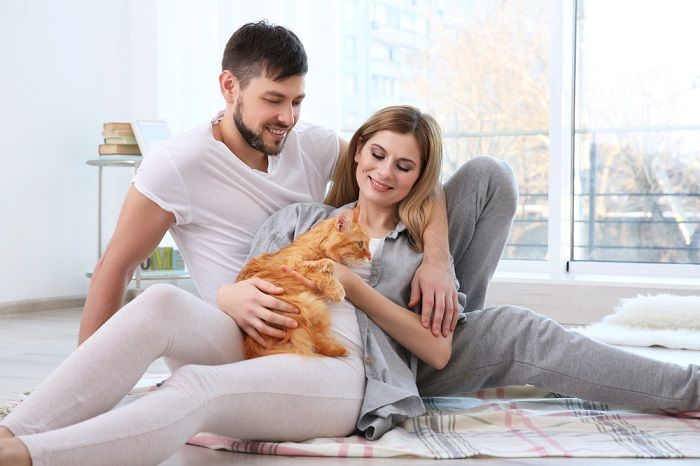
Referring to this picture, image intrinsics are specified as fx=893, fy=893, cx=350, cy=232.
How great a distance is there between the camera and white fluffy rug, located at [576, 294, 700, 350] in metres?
3.33

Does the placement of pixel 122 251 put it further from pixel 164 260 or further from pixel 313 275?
pixel 164 260

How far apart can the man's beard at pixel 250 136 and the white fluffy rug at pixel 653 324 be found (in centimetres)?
173

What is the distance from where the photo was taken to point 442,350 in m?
1.95

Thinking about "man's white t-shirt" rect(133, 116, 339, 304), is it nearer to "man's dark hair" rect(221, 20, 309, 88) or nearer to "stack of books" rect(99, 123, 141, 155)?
"man's dark hair" rect(221, 20, 309, 88)

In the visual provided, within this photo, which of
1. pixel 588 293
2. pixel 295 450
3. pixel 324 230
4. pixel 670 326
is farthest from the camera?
pixel 588 293

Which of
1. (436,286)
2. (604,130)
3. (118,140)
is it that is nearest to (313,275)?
(436,286)

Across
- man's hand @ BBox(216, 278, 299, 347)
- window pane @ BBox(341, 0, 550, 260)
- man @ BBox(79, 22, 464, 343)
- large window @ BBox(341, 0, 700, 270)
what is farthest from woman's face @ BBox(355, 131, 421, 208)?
window pane @ BBox(341, 0, 550, 260)

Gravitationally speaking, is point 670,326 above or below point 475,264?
below

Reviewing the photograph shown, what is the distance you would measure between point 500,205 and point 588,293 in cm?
200

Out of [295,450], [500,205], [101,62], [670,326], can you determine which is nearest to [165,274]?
[101,62]

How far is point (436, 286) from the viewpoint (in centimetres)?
194

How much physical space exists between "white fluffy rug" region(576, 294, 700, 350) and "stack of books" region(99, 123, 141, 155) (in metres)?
2.45

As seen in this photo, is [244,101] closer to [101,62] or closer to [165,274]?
[165,274]

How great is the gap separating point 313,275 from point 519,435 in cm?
55
